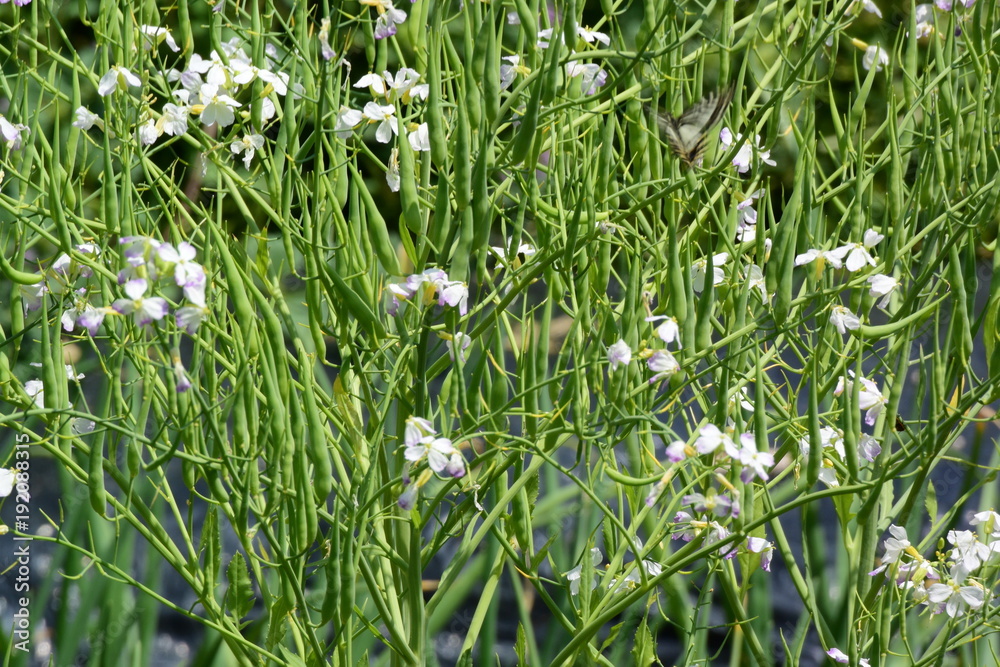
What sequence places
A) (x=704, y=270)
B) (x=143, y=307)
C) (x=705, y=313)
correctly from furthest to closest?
(x=704, y=270) < (x=705, y=313) < (x=143, y=307)

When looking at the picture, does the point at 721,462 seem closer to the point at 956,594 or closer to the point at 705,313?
the point at 705,313

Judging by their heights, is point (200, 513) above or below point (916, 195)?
below

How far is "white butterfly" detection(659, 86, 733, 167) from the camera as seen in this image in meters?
0.72

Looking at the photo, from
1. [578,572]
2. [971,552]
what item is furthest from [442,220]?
[971,552]

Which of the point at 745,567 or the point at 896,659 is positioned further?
the point at 896,659

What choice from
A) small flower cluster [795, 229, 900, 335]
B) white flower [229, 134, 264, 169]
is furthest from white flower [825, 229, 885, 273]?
white flower [229, 134, 264, 169]

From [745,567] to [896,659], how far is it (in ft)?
1.86

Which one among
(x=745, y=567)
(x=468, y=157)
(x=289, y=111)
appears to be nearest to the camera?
(x=468, y=157)

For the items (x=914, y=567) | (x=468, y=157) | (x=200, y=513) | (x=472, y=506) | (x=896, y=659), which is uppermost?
(x=468, y=157)

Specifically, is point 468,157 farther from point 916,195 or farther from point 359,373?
point 916,195

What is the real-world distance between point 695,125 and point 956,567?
0.43 meters

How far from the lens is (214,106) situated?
0.74 meters

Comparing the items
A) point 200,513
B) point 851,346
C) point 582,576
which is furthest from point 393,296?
point 200,513

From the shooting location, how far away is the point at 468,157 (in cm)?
63
